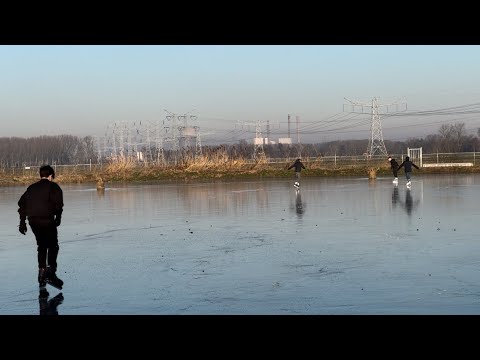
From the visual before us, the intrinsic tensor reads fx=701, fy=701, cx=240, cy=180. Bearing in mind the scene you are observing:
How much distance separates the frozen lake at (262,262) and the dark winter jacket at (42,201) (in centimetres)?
105

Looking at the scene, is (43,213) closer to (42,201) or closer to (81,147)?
(42,201)

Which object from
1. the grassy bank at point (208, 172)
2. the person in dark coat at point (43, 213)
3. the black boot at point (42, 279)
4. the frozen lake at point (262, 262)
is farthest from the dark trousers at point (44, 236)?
the grassy bank at point (208, 172)

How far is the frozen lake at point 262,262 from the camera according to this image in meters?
8.24

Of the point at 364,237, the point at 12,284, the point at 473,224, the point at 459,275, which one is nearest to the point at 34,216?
the point at 12,284

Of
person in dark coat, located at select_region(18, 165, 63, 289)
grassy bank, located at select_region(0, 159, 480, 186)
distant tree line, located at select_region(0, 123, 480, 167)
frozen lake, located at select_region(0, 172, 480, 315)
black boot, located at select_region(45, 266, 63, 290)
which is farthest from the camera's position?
distant tree line, located at select_region(0, 123, 480, 167)

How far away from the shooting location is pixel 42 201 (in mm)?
9859

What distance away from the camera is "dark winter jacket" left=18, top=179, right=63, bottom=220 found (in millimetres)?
9844

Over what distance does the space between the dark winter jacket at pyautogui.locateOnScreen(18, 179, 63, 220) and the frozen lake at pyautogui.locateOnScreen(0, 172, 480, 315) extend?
1050mm

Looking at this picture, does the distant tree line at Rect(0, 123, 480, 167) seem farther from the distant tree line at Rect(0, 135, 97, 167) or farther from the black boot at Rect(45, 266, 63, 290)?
the black boot at Rect(45, 266, 63, 290)

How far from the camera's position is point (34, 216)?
9836 mm

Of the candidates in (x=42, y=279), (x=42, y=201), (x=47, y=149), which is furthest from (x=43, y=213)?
(x=47, y=149)

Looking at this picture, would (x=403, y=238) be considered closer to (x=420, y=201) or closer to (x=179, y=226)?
(x=179, y=226)

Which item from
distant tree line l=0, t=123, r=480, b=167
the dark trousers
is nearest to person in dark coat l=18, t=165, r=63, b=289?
the dark trousers
